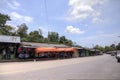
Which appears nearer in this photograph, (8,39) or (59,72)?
(59,72)

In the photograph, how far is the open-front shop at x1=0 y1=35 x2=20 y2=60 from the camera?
4026cm

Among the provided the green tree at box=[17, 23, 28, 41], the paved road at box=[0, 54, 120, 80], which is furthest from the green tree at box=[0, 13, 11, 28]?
the paved road at box=[0, 54, 120, 80]

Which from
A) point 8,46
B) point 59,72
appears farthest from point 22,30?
point 59,72

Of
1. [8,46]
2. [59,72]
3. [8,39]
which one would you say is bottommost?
[59,72]

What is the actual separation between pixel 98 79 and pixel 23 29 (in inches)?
2949

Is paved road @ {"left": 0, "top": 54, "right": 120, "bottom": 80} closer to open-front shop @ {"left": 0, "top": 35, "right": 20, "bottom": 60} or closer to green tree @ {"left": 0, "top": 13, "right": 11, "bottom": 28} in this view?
open-front shop @ {"left": 0, "top": 35, "right": 20, "bottom": 60}

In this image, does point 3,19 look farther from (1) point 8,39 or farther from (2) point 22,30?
→ (1) point 8,39

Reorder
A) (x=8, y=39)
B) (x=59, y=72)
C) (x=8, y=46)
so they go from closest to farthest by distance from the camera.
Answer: (x=59, y=72), (x=8, y=39), (x=8, y=46)

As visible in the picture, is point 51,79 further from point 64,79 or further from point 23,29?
point 23,29

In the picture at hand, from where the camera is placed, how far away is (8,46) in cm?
4366

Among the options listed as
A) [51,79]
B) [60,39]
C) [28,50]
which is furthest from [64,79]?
[60,39]

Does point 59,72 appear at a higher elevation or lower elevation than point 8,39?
lower

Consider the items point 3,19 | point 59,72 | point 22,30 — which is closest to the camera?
point 59,72

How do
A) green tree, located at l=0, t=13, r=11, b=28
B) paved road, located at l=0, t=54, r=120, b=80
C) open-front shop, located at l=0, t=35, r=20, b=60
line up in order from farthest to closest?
1. green tree, located at l=0, t=13, r=11, b=28
2. open-front shop, located at l=0, t=35, r=20, b=60
3. paved road, located at l=0, t=54, r=120, b=80
